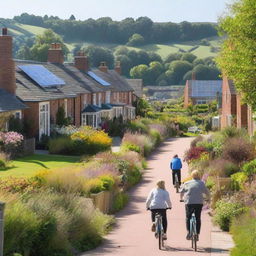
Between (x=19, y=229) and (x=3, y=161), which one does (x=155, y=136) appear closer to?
(x=3, y=161)

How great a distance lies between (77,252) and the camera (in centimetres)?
1447

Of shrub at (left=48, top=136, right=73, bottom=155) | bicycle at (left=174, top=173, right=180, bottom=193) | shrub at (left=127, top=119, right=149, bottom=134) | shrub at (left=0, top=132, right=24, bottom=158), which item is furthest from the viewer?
shrub at (left=127, top=119, right=149, bottom=134)

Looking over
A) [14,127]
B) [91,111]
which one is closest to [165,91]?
[91,111]

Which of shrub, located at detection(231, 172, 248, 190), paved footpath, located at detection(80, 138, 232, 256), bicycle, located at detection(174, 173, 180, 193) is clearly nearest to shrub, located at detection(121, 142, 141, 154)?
bicycle, located at detection(174, 173, 180, 193)

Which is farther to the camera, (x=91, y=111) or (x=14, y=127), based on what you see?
(x=91, y=111)

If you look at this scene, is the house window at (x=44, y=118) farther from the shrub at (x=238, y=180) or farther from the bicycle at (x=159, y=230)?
the bicycle at (x=159, y=230)

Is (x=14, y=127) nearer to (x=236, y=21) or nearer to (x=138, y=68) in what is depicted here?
(x=236, y=21)

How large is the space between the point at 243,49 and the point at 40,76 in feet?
66.5

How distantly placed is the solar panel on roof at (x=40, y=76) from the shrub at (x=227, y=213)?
26055mm

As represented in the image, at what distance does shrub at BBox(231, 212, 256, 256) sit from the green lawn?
11308 mm

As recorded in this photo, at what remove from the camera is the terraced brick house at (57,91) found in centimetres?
3800

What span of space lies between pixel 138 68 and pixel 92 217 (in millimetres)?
165251

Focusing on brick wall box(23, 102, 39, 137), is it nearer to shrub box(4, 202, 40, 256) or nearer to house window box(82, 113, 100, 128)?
house window box(82, 113, 100, 128)

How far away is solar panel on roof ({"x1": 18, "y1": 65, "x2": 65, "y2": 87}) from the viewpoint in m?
42.9
